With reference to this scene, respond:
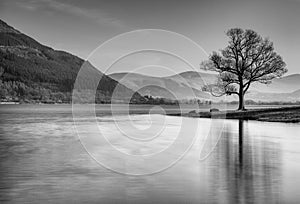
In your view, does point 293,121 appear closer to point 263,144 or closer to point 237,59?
point 237,59

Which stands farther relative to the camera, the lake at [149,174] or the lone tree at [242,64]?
the lone tree at [242,64]

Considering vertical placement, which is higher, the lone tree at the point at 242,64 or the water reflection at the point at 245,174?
the lone tree at the point at 242,64

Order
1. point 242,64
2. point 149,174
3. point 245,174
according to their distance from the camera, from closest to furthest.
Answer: point 245,174 < point 149,174 < point 242,64

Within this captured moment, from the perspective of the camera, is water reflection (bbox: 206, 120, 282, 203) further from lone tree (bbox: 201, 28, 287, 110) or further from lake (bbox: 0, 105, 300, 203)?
lone tree (bbox: 201, 28, 287, 110)

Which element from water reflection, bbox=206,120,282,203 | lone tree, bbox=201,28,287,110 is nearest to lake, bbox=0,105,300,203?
water reflection, bbox=206,120,282,203

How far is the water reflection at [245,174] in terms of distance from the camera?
9137mm

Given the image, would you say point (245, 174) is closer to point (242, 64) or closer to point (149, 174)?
point (149, 174)

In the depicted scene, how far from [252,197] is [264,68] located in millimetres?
51595

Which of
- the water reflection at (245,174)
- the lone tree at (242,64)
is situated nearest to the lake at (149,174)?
the water reflection at (245,174)

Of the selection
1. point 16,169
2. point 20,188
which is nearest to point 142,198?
point 20,188

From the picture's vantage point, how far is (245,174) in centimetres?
1211

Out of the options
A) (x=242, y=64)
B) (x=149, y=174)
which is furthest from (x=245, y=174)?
(x=242, y=64)

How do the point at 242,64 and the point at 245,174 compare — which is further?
the point at 242,64

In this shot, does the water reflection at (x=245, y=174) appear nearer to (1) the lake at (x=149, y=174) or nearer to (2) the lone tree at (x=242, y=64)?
(1) the lake at (x=149, y=174)
